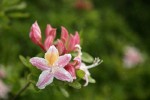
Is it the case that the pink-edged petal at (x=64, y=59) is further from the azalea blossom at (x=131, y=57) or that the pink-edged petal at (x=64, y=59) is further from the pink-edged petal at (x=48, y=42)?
the azalea blossom at (x=131, y=57)

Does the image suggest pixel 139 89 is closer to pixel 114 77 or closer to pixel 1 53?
pixel 114 77

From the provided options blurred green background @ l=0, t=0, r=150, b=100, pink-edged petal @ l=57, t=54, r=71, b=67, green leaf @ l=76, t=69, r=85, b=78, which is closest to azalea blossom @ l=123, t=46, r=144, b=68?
blurred green background @ l=0, t=0, r=150, b=100

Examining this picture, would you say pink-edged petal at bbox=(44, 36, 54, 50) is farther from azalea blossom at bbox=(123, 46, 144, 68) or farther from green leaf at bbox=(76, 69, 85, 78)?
azalea blossom at bbox=(123, 46, 144, 68)

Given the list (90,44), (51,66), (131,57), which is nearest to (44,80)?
(51,66)

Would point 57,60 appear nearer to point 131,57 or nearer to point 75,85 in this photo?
point 75,85

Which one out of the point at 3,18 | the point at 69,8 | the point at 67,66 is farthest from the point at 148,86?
the point at 67,66

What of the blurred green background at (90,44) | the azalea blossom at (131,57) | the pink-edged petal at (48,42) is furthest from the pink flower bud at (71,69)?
the azalea blossom at (131,57)
